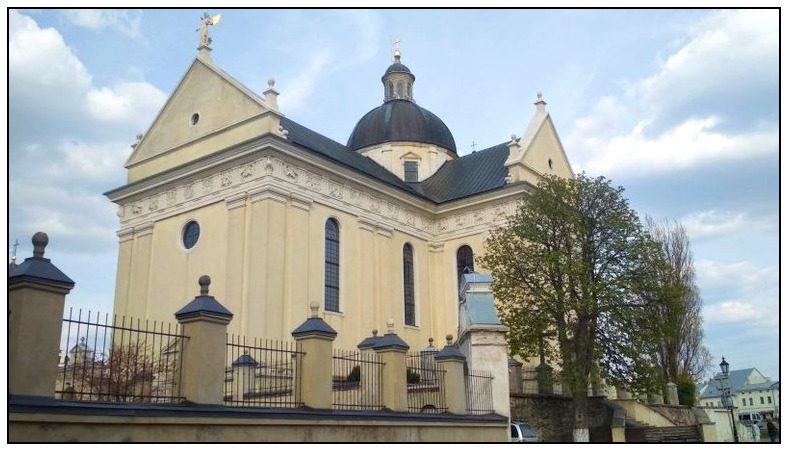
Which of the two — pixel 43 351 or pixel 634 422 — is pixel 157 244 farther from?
pixel 43 351

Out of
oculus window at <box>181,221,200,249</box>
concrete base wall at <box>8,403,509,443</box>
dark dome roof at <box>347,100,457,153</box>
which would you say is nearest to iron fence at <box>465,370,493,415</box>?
concrete base wall at <box>8,403,509,443</box>

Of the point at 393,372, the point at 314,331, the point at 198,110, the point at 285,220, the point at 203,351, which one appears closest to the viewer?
the point at 203,351

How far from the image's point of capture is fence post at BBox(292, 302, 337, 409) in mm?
12558

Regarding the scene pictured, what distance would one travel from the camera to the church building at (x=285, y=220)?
87.0 ft

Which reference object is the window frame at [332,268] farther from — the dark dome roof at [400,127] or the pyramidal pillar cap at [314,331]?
the pyramidal pillar cap at [314,331]

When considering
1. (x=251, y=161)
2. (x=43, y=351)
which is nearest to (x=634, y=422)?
(x=251, y=161)

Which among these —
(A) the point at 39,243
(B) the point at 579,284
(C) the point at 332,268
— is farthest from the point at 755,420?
(A) the point at 39,243

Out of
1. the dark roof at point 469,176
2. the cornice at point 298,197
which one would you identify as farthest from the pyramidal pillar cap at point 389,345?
the dark roof at point 469,176

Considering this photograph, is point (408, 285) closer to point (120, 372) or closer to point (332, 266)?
point (332, 266)

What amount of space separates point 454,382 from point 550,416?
1049 centimetres

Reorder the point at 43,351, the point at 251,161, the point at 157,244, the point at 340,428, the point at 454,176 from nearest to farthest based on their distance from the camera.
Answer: the point at 43,351
the point at 340,428
the point at 251,161
the point at 157,244
the point at 454,176

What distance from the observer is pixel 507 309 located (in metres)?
25.8

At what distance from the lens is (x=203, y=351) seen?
10.8 m

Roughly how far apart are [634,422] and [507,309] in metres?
7.64
